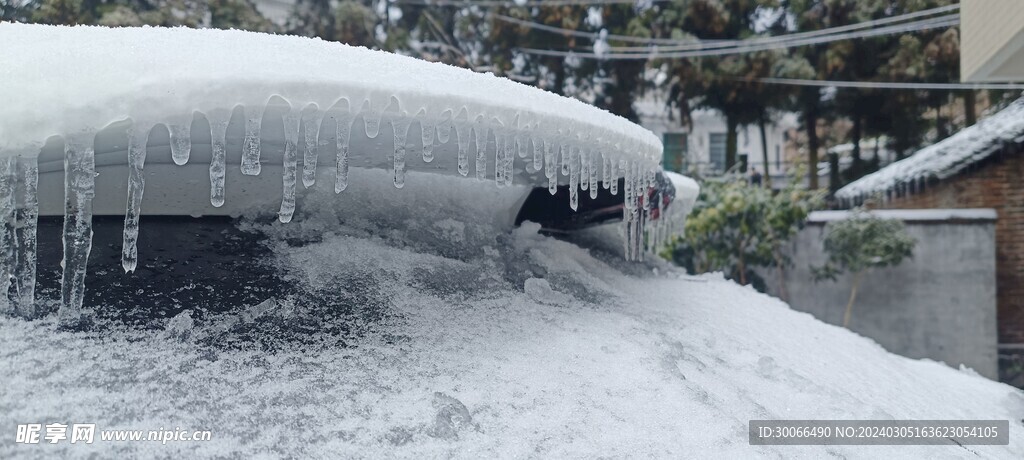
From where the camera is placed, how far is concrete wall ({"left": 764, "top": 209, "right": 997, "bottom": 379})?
23.3ft

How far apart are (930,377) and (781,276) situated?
430 cm

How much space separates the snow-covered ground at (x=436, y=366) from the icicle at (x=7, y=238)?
71 millimetres

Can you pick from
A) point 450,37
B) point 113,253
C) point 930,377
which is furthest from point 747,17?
point 113,253

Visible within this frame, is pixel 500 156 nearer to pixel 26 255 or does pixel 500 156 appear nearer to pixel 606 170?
pixel 606 170

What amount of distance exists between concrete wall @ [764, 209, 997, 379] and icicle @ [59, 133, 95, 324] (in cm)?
754

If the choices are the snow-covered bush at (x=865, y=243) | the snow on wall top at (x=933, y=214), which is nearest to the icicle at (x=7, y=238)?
the snow-covered bush at (x=865, y=243)

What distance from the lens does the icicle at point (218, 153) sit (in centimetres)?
160

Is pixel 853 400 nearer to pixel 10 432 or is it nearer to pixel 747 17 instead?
pixel 10 432

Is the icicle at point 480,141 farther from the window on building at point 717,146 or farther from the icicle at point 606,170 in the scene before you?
the window on building at point 717,146

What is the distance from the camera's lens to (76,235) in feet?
5.71

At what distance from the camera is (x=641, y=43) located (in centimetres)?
1078

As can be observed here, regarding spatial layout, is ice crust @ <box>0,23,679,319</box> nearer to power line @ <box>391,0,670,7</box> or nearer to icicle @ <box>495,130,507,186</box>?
icicle @ <box>495,130,507,186</box>

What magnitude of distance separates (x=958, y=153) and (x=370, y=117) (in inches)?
315

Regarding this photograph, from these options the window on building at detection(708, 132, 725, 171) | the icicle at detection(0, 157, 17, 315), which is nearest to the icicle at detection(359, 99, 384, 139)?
the icicle at detection(0, 157, 17, 315)
